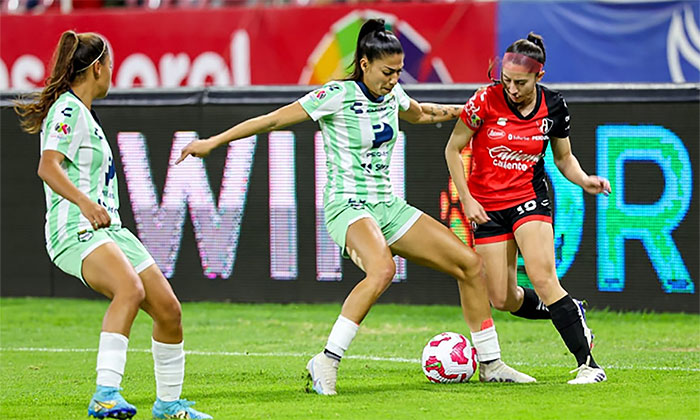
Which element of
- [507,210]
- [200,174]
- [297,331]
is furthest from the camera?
[200,174]

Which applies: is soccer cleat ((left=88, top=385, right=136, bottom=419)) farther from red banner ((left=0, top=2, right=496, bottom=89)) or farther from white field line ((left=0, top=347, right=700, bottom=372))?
red banner ((left=0, top=2, right=496, bottom=89))

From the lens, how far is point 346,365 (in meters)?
9.30

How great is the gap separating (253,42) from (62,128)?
1044 centimetres

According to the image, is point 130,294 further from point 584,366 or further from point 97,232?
point 584,366

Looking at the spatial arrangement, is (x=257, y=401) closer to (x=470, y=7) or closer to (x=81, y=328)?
(x=81, y=328)

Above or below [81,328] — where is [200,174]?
above

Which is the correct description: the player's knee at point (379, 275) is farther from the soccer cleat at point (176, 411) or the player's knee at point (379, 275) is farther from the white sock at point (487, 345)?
the soccer cleat at point (176, 411)

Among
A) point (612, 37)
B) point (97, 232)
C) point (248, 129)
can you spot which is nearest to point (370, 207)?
point (248, 129)

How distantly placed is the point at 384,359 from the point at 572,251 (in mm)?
3106

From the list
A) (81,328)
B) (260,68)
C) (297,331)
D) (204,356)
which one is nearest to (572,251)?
(297,331)


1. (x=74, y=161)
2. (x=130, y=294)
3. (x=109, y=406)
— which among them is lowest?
(x=109, y=406)

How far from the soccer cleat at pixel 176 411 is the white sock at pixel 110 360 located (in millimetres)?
375

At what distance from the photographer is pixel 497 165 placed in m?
8.05

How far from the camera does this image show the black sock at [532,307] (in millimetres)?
8305
